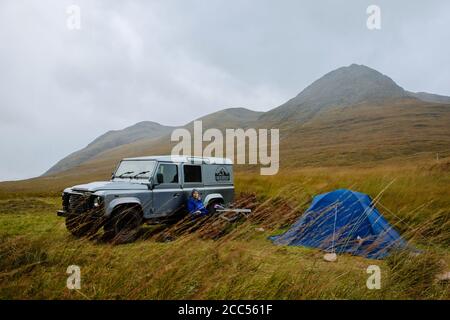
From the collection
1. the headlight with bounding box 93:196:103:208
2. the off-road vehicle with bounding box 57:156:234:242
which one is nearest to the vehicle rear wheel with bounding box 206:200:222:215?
the off-road vehicle with bounding box 57:156:234:242

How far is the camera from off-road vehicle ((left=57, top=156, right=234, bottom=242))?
25.8 feet

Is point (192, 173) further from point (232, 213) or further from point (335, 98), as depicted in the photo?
point (335, 98)

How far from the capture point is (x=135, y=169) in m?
9.80

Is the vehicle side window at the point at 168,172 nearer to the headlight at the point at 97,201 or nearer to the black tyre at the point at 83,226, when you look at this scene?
the headlight at the point at 97,201

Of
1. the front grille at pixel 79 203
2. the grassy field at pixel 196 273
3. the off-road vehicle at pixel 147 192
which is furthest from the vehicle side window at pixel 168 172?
the grassy field at pixel 196 273

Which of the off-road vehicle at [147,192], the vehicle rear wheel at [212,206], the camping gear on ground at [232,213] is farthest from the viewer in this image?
the vehicle rear wheel at [212,206]

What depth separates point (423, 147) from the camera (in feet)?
212

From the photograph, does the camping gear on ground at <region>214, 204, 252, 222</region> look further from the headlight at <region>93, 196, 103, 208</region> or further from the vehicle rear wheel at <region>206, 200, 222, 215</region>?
the headlight at <region>93, 196, 103, 208</region>

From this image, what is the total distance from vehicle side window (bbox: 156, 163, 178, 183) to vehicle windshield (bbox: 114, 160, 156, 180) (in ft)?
0.85

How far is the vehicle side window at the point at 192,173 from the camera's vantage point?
402 inches

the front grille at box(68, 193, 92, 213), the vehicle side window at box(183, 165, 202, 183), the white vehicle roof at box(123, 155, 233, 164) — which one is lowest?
the front grille at box(68, 193, 92, 213)

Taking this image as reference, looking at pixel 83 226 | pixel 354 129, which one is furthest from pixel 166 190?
pixel 354 129
